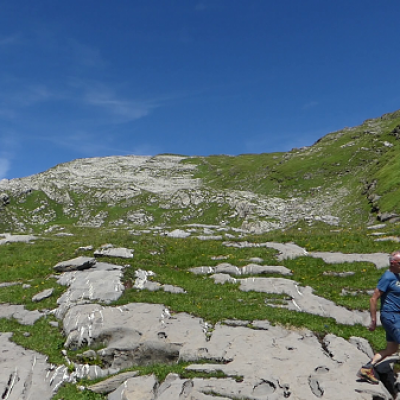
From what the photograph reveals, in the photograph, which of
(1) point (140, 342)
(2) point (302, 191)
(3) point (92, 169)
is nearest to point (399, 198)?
(2) point (302, 191)

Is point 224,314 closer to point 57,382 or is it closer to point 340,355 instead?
point 340,355

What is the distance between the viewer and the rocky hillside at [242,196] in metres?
77.8

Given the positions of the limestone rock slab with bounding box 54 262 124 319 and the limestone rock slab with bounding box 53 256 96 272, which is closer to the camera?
the limestone rock slab with bounding box 54 262 124 319

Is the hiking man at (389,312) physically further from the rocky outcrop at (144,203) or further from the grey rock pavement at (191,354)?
the rocky outcrop at (144,203)

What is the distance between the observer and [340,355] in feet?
43.5

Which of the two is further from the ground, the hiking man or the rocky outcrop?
the rocky outcrop

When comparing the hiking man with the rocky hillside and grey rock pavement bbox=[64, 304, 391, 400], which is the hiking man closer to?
grey rock pavement bbox=[64, 304, 391, 400]

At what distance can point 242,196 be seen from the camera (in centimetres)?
9775

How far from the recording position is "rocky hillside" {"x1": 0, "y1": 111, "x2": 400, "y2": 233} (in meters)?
77.8

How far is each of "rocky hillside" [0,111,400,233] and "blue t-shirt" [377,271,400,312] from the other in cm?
4895

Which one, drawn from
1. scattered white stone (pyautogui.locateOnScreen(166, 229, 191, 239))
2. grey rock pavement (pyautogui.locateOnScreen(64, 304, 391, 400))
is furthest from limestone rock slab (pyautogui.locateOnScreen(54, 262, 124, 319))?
scattered white stone (pyautogui.locateOnScreen(166, 229, 191, 239))

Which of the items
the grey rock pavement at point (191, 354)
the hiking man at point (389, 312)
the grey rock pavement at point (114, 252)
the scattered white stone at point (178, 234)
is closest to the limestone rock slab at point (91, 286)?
the grey rock pavement at point (191, 354)

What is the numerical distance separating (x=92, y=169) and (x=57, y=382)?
162964mm

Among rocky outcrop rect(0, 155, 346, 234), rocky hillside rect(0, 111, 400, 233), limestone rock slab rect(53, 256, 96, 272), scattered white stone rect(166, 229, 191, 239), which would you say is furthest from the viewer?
rocky outcrop rect(0, 155, 346, 234)
